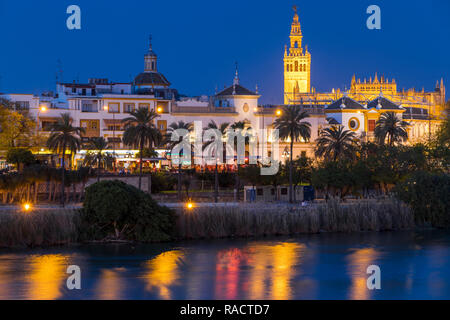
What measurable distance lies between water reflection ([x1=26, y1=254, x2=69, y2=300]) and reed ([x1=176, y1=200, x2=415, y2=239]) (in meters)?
8.37

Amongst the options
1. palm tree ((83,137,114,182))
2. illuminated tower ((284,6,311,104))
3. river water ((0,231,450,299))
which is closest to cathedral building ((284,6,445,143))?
illuminated tower ((284,6,311,104))

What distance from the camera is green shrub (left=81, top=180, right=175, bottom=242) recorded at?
43.6 metres

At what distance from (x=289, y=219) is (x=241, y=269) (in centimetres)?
935

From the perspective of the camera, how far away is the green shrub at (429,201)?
50.5m

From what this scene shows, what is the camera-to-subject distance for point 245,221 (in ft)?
153

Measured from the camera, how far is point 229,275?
124 feet

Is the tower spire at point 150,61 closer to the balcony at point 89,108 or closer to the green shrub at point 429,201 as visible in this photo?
the balcony at point 89,108

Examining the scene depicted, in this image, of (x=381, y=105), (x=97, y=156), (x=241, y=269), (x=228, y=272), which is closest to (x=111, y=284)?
(x=228, y=272)

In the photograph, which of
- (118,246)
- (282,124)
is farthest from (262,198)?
(118,246)

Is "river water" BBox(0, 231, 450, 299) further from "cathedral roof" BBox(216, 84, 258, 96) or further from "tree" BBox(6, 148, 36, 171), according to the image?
"cathedral roof" BBox(216, 84, 258, 96)

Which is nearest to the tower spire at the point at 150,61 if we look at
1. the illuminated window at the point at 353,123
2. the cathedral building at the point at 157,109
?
the cathedral building at the point at 157,109

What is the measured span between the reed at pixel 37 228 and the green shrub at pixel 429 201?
20.5 meters
